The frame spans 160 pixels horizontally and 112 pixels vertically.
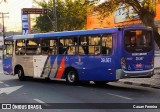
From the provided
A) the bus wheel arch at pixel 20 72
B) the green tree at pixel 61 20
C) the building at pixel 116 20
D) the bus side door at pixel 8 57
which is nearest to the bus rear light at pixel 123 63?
the bus wheel arch at pixel 20 72

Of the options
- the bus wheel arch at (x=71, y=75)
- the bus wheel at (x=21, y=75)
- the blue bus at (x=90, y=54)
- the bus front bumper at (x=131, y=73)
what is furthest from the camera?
the bus wheel at (x=21, y=75)

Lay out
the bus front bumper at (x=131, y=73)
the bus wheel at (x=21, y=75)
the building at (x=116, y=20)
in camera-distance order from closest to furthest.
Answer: the bus front bumper at (x=131, y=73)
the bus wheel at (x=21, y=75)
the building at (x=116, y=20)

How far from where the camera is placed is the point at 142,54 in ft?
53.8

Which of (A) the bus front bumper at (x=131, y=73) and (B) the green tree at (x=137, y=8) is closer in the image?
(A) the bus front bumper at (x=131, y=73)

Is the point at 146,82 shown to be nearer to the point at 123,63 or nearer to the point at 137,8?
the point at 123,63

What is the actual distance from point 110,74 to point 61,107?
199 inches

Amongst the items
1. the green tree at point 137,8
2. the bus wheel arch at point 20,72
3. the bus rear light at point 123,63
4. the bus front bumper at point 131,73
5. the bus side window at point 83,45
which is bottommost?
the bus wheel arch at point 20,72

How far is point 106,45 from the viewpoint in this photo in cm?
1639


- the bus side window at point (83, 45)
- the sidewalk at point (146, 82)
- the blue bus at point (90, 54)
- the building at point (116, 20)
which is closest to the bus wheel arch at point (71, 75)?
the blue bus at point (90, 54)

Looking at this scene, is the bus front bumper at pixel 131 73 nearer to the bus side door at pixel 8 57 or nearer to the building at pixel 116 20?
the bus side door at pixel 8 57

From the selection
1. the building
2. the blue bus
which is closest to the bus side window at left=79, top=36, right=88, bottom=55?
the blue bus

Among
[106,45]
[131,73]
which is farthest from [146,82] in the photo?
[106,45]

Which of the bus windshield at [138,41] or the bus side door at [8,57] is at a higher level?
the bus windshield at [138,41]

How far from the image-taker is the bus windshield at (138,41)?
16094 millimetres
